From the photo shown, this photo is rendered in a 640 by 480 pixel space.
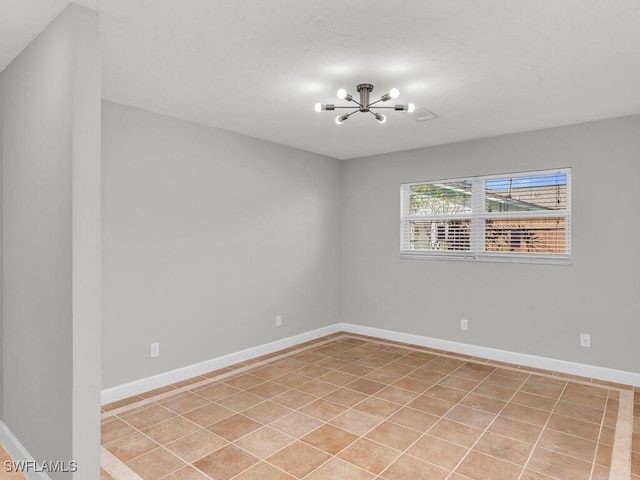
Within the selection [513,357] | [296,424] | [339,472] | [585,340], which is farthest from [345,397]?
[585,340]

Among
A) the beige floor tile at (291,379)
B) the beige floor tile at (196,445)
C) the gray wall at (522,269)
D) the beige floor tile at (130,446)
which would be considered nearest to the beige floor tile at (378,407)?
the beige floor tile at (291,379)

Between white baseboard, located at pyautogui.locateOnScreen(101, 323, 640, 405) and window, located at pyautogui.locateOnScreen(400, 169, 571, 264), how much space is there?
104cm

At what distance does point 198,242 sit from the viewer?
3986mm

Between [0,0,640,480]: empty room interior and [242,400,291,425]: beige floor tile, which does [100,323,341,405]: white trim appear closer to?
[0,0,640,480]: empty room interior

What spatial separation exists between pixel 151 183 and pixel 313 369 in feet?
7.94

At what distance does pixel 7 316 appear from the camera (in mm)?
2695

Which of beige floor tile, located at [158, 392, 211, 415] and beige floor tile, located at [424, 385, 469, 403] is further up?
beige floor tile, located at [158, 392, 211, 415]

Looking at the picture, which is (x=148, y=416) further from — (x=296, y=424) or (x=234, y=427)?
(x=296, y=424)

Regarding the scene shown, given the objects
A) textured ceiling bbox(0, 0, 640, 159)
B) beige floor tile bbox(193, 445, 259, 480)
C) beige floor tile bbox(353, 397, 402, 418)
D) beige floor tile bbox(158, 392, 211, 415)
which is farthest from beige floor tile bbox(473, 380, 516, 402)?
textured ceiling bbox(0, 0, 640, 159)

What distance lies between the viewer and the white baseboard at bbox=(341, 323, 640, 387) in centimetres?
380

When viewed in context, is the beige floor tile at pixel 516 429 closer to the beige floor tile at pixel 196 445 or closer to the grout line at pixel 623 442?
the grout line at pixel 623 442

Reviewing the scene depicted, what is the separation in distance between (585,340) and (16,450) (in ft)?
15.6

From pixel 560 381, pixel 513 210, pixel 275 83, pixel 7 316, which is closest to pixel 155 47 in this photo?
pixel 275 83

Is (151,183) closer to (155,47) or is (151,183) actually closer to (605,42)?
(155,47)
